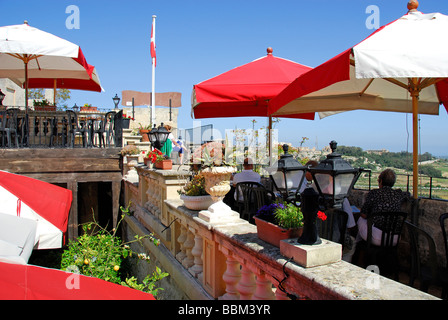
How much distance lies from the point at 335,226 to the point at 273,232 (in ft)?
3.65

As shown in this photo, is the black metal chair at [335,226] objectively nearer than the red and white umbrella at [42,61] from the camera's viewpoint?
Yes

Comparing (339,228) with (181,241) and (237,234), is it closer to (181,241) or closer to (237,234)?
(237,234)

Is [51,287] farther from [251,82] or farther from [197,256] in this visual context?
[251,82]

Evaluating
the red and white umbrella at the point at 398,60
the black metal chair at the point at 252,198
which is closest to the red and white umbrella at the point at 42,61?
the black metal chair at the point at 252,198

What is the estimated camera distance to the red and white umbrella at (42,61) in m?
7.04

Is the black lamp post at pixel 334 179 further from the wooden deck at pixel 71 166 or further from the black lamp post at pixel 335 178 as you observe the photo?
the wooden deck at pixel 71 166

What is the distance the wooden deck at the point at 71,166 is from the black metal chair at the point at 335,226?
7.44 m

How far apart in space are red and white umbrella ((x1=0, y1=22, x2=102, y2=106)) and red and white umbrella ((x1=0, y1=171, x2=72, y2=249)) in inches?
136

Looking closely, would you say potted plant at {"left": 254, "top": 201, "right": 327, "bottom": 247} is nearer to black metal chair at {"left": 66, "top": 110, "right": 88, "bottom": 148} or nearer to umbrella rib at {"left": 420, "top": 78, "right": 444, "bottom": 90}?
umbrella rib at {"left": 420, "top": 78, "right": 444, "bottom": 90}

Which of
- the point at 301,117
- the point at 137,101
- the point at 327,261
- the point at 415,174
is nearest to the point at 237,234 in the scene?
the point at 327,261

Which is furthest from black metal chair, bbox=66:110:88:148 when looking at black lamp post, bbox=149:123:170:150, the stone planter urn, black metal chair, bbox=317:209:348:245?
black metal chair, bbox=317:209:348:245

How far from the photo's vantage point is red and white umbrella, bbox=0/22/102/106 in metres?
7.04

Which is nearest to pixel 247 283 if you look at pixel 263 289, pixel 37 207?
pixel 263 289

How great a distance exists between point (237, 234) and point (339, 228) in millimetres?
1125
